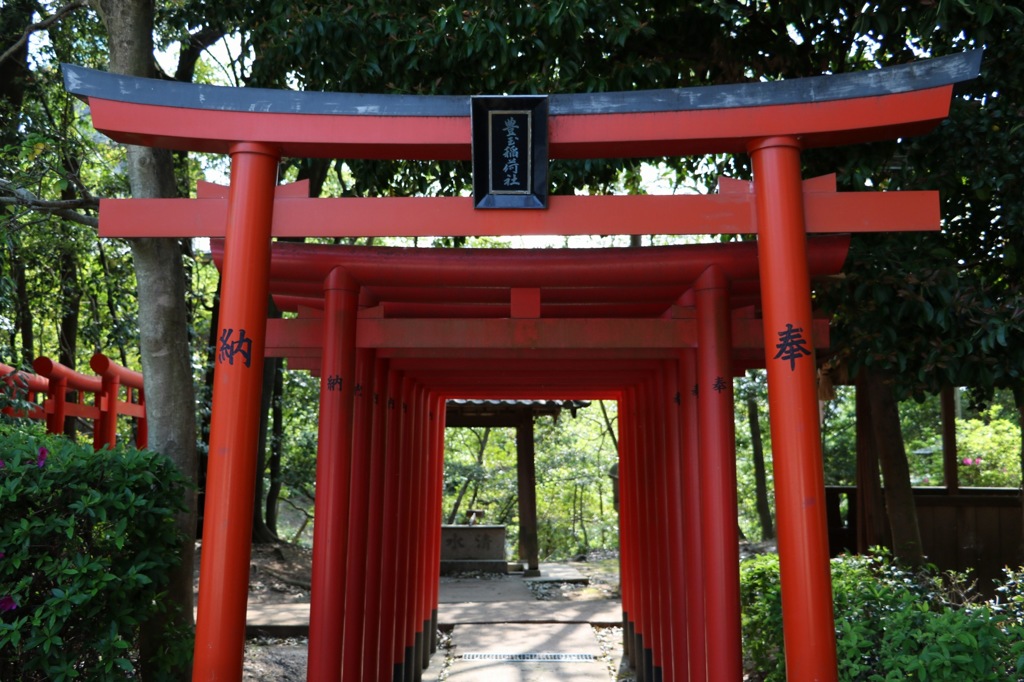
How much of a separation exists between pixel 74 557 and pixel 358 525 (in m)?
2.19

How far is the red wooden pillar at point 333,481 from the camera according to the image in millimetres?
5512

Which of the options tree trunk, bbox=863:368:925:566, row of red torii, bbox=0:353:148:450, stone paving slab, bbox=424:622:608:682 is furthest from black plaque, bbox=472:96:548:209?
row of red torii, bbox=0:353:148:450

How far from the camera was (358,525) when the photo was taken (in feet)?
21.0

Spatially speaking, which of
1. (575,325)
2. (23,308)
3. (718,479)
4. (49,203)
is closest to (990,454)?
(718,479)

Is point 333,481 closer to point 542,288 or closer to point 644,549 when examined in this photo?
point 542,288

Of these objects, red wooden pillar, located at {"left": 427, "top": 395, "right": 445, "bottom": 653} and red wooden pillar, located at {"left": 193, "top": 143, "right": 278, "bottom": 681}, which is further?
red wooden pillar, located at {"left": 427, "top": 395, "right": 445, "bottom": 653}

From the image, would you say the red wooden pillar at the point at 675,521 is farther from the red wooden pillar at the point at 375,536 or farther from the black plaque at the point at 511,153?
the black plaque at the point at 511,153

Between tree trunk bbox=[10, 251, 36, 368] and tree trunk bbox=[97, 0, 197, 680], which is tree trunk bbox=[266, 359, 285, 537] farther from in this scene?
tree trunk bbox=[97, 0, 197, 680]

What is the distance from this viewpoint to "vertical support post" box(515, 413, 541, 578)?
56.1 ft

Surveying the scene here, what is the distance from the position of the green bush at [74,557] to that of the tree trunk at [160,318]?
1217mm

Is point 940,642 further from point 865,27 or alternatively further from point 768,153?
point 865,27

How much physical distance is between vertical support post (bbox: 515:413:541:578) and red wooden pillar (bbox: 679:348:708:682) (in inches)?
408

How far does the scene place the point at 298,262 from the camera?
5898mm

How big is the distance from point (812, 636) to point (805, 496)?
25.5 inches
